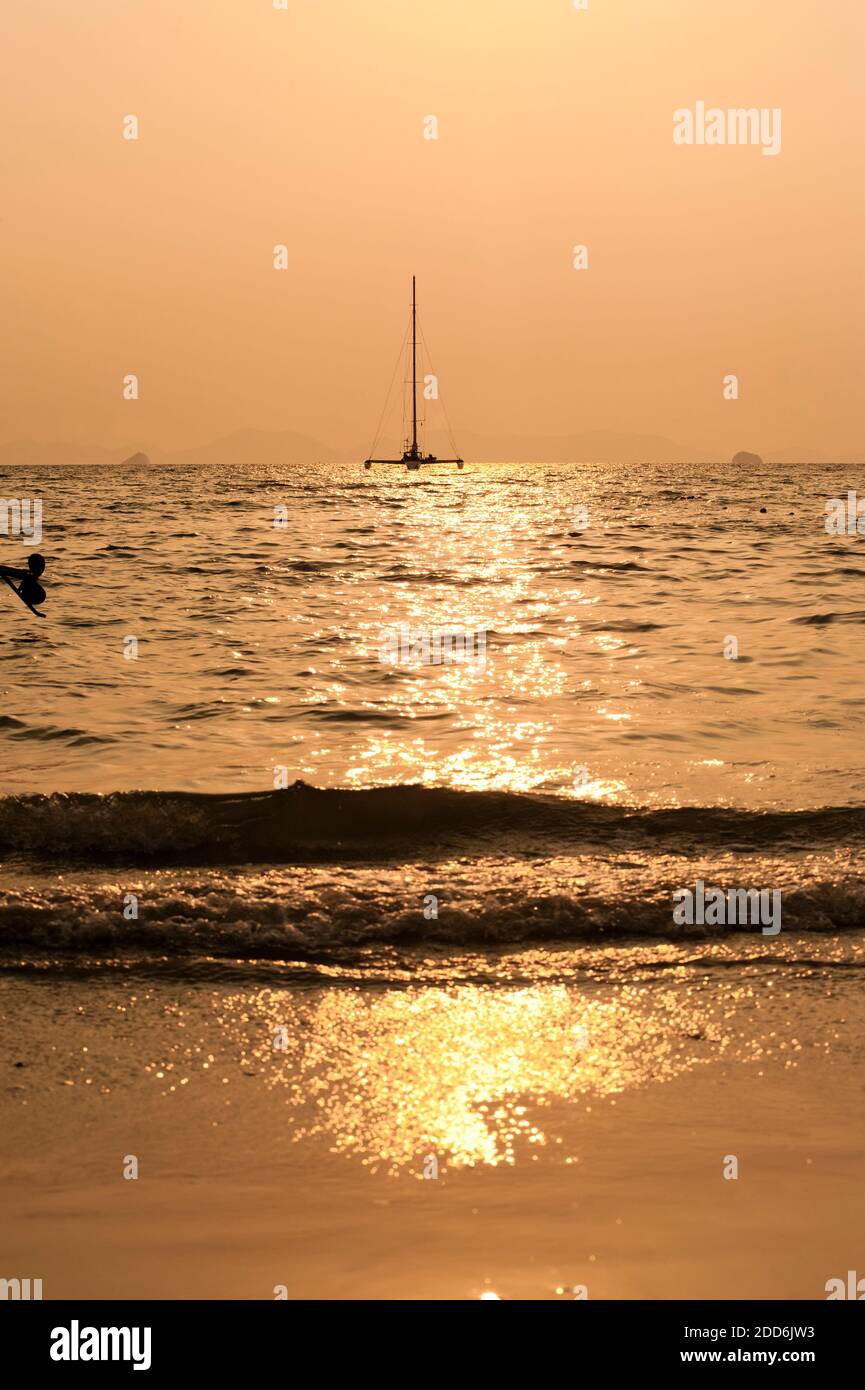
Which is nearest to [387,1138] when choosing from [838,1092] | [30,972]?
[838,1092]

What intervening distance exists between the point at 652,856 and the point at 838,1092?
366 cm

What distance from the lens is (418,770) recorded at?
10406 mm

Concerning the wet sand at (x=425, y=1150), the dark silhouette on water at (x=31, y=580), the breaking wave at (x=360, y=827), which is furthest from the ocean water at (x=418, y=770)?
the dark silhouette on water at (x=31, y=580)

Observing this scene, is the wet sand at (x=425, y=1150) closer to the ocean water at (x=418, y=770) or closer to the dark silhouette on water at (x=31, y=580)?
the ocean water at (x=418, y=770)

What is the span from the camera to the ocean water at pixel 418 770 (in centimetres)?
686

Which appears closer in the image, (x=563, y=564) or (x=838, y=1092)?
(x=838, y=1092)

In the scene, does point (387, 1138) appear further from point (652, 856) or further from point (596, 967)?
point (652, 856)

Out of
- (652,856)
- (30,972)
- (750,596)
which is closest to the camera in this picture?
(30,972)

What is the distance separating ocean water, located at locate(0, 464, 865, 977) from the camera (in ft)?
22.5

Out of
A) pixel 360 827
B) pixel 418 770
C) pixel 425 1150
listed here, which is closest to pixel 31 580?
pixel 425 1150

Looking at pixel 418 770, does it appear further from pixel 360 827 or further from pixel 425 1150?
pixel 425 1150

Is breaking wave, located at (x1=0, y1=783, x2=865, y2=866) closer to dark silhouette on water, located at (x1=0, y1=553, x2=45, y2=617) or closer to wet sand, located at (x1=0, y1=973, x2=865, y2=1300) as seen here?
wet sand, located at (x1=0, y1=973, x2=865, y2=1300)

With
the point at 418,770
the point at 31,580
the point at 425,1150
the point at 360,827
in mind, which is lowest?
the point at 425,1150
